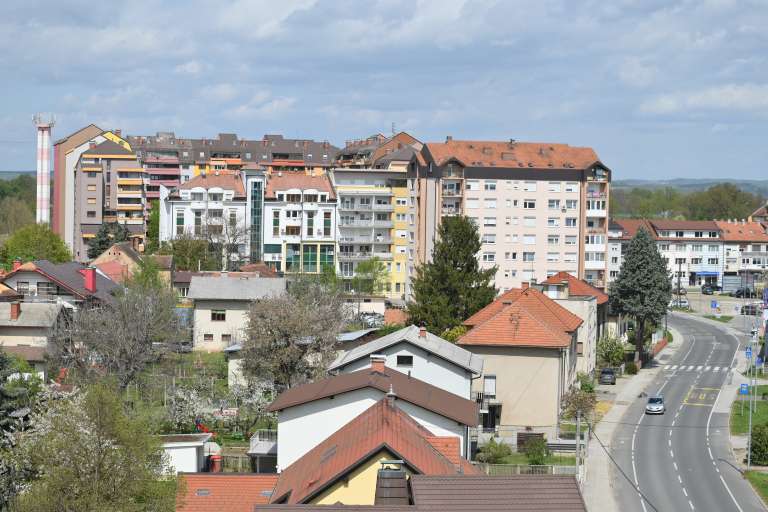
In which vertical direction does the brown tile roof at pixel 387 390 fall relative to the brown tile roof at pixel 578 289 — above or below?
below

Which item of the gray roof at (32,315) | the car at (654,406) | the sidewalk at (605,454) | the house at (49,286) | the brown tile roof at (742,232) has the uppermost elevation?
the brown tile roof at (742,232)

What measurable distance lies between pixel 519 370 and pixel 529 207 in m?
50.9

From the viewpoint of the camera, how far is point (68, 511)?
31562 millimetres

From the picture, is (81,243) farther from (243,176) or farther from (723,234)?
(723,234)

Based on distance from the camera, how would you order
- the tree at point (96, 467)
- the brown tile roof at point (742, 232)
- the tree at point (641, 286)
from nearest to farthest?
the tree at point (96, 467) → the tree at point (641, 286) → the brown tile roof at point (742, 232)

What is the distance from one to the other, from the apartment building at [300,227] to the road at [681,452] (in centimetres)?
4345

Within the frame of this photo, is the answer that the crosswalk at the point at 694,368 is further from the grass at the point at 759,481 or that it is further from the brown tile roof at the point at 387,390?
the brown tile roof at the point at 387,390

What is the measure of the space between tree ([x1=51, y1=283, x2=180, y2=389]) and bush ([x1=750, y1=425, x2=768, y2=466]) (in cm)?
2920

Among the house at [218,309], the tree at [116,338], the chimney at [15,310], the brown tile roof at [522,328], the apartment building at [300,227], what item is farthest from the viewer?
the apartment building at [300,227]

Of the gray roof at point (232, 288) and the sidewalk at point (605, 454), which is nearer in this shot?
the sidewalk at point (605, 454)

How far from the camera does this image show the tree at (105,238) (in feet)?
445

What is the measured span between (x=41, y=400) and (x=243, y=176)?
81.6 m

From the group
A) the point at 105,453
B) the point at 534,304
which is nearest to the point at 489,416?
the point at 534,304

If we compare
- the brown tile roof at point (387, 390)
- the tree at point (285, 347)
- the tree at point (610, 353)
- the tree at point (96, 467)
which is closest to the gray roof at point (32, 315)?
the tree at point (285, 347)
